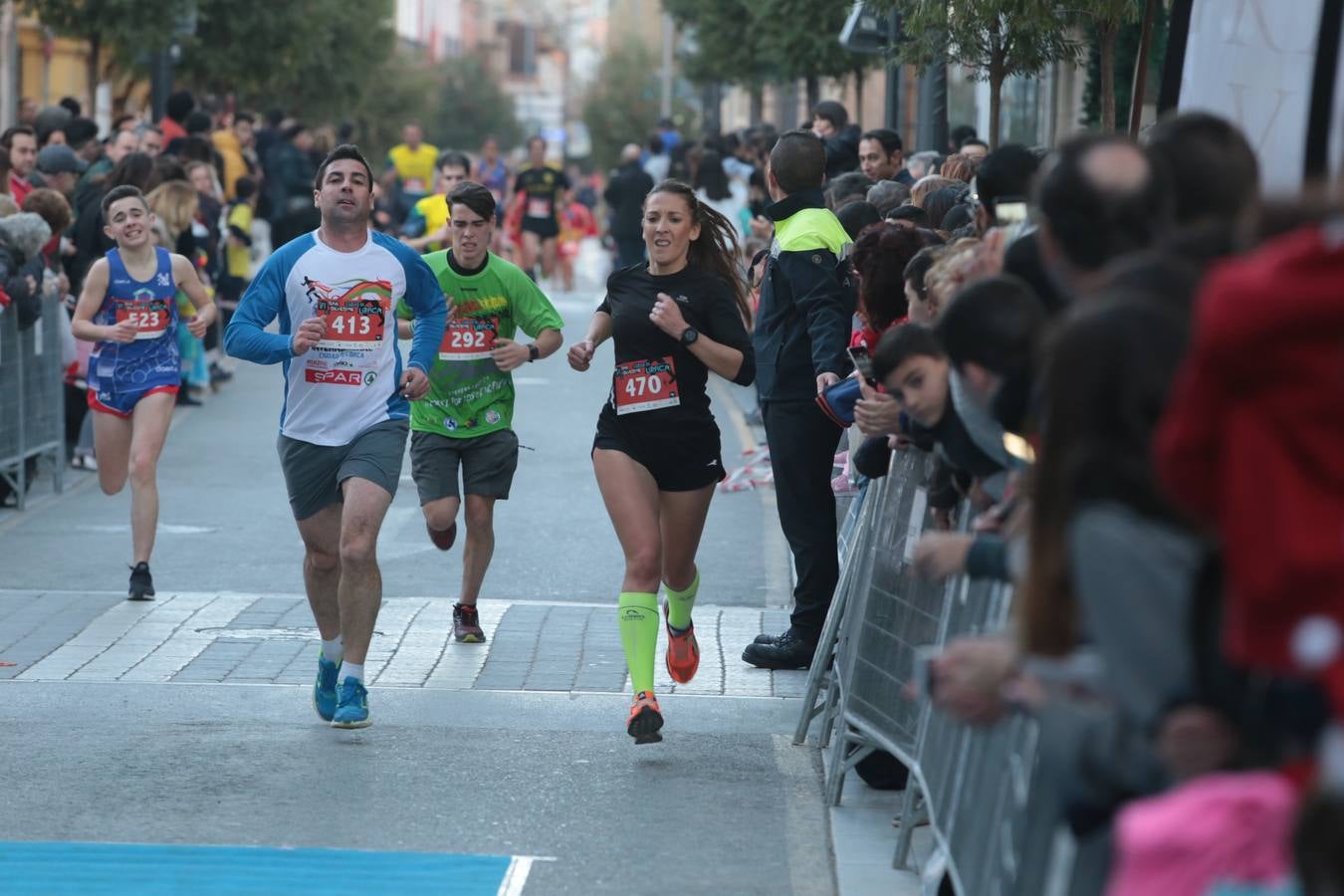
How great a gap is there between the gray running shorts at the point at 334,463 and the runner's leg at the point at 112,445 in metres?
2.98

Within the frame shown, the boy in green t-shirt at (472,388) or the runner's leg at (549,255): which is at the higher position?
the boy in green t-shirt at (472,388)

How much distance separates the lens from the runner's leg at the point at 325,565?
823cm

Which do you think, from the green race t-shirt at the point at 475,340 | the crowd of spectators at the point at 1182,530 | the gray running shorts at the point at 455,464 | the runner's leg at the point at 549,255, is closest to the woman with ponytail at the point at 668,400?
the green race t-shirt at the point at 475,340

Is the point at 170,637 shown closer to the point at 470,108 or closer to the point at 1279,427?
the point at 1279,427

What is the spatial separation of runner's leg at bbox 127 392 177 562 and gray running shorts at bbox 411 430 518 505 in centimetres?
164

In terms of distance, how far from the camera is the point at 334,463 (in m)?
8.19

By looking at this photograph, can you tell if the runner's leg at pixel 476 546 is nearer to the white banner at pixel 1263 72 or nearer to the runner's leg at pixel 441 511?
the runner's leg at pixel 441 511

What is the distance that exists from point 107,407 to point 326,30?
1120 inches

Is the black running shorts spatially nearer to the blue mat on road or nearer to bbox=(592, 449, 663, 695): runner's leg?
bbox=(592, 449, 663, 695): runner's leg

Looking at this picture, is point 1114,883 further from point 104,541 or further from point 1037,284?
point 104,541

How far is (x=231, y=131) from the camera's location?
24516 mm

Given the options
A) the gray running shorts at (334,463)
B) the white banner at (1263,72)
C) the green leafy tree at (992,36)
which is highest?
the green leafy tree at (992,36)

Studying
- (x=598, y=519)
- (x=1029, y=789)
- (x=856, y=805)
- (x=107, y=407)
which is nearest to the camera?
(x=1029, y=789)

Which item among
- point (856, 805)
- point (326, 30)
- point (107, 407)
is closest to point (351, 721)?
point (856, 805)
